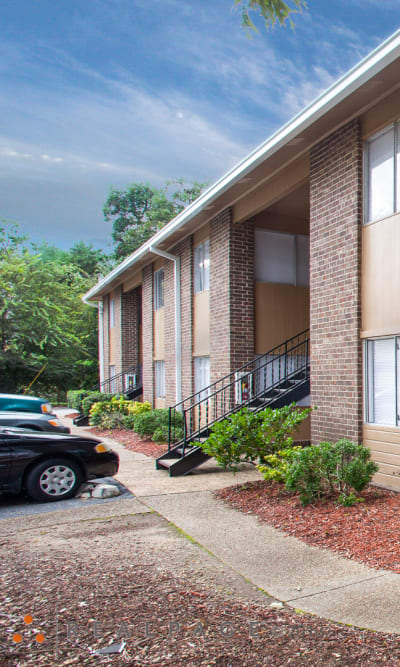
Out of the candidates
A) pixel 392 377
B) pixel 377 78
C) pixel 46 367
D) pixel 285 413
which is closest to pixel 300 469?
pixel 285 413

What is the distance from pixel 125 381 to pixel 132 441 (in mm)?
6427

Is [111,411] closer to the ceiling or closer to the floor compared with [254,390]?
closer to the floor

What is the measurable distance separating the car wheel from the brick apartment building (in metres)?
3.76

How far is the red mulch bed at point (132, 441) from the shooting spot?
11.7 metres

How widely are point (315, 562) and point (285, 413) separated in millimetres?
3154

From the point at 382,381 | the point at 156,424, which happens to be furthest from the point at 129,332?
the point at 382,381

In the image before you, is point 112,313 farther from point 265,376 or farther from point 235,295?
point 265,376

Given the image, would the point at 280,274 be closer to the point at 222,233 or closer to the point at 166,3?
the point at 222,233

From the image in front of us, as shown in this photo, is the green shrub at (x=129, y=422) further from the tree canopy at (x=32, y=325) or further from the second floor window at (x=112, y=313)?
the tree canopy at (x=32, y=325)

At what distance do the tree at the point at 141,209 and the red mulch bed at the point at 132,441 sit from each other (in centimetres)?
2533

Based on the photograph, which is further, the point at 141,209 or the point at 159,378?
the point at 141,209

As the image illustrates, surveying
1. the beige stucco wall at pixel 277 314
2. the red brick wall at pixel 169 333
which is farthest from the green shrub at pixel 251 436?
the red brick wall at pixel 169 333

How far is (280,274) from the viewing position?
12000 millimetres

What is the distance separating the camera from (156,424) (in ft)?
43.0
